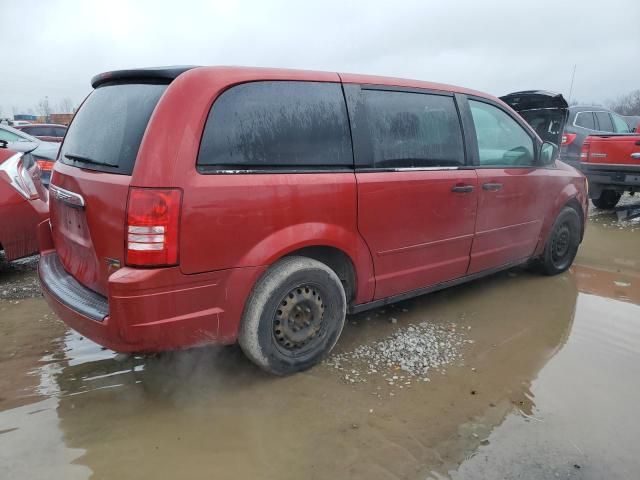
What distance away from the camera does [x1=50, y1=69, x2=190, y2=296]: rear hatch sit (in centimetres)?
229

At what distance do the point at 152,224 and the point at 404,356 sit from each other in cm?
185

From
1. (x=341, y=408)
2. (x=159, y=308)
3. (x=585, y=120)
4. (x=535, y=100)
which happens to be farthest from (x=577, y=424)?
(x=585, y=120)

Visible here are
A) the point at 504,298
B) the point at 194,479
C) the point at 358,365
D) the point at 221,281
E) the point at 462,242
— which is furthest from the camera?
the point at 504,298

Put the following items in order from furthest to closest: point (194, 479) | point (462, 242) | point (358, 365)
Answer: point (462, 242) → point (358, 365) → point (194, 479)

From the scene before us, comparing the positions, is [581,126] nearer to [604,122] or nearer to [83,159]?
[604,122]

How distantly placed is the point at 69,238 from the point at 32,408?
3.15 ft

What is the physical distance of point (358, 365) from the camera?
9.79ft

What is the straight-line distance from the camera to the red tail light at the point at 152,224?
2176mm

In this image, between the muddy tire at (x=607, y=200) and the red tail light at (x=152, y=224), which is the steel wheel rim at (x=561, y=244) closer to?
the red tail light at (x=152, y=224)

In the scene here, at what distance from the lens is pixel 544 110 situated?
5473 millimetres

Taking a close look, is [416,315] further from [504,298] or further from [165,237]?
[165,237]

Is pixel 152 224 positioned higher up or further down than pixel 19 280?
higher up

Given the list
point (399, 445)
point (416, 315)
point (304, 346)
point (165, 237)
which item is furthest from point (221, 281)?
point (416, 315)

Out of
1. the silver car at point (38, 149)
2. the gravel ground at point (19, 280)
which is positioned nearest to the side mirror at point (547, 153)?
the gravel ground at point (19, 280)
